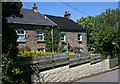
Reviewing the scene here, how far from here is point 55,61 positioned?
16.3 meters

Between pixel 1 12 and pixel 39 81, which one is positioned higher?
pixel 1 12

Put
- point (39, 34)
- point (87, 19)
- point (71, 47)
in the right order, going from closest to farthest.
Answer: point (39, 34)
point (71, 47)
point (87, 19)

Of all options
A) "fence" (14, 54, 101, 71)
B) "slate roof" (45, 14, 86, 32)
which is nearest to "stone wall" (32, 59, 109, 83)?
"fence" (14, 54, 101, 71)

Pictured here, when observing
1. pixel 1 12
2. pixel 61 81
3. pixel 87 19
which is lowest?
pixel 61 81

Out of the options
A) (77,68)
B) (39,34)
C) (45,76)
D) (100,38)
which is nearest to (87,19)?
(39,34)

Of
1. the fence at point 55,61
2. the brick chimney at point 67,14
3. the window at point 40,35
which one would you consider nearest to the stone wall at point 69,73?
the fence at point 55,61

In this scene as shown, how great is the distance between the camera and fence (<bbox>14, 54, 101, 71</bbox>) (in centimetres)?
1310

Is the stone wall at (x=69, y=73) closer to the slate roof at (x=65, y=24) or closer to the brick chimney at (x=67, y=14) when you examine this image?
the slate roof at (x=65, y=24)

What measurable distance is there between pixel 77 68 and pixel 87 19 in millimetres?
56980

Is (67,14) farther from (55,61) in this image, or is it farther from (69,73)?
(55,61)

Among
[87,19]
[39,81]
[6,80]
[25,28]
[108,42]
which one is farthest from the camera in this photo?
[87,19]

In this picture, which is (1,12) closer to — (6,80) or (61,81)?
(6,80)

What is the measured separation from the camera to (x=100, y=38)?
3036cm

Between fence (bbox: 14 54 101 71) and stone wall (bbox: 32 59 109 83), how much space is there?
305mm
